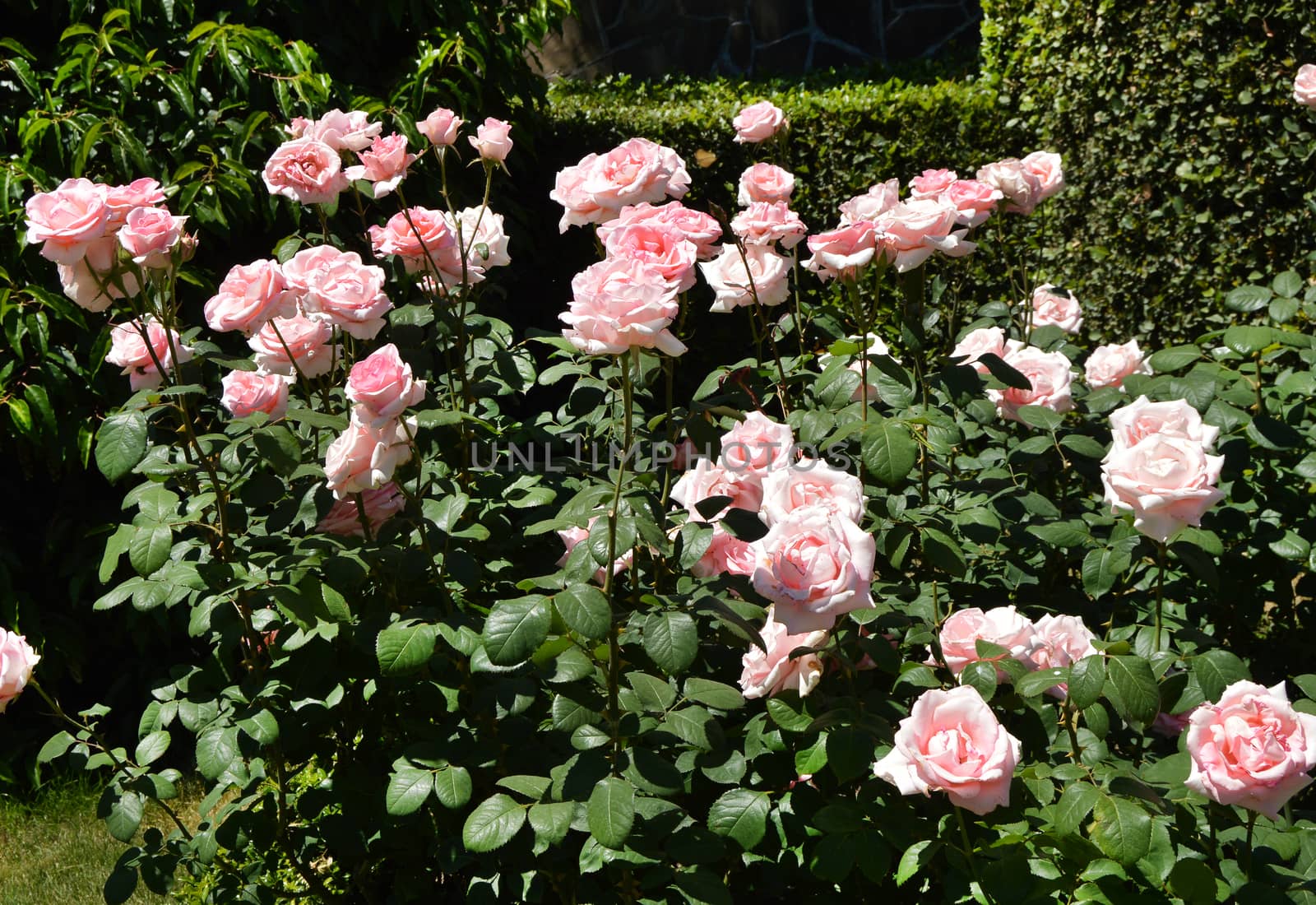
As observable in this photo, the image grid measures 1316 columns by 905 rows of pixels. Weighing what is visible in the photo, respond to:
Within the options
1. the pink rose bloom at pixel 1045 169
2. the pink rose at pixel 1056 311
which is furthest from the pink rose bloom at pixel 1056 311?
the pink rose bloom at pixel 1045 169

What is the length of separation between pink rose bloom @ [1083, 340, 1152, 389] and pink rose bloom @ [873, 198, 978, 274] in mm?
685

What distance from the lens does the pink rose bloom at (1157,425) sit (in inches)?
56.7

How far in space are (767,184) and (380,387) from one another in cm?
94

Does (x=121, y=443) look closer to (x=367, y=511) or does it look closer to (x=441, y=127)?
(x=367, y=511)

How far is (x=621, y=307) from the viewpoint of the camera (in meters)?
1.37

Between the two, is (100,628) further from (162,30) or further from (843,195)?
(843,195)

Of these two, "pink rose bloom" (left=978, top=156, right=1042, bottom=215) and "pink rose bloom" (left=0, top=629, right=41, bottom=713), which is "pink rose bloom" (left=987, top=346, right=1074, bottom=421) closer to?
"pink rose bloom" (left=978, top=156, right=1042, bottom=215)

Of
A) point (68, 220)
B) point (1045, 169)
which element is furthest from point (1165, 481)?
point (68, 220)

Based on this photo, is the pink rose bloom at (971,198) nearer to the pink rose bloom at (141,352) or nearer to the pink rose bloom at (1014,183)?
→ the pink rose bloom at (1014,183)

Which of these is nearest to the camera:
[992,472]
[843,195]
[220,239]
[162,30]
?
[992,472]

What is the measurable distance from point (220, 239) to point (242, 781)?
2238 mm

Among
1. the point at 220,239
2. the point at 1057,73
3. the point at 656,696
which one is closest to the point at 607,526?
the point at 656,696

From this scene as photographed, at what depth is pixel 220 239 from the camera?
3.60 m

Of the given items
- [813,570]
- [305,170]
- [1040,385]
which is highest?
[305,170]
